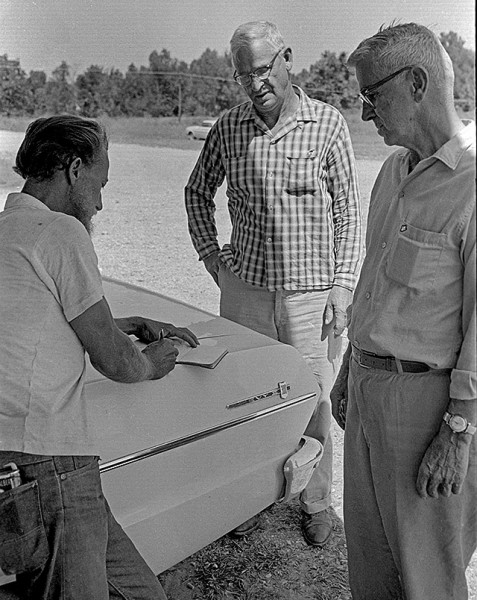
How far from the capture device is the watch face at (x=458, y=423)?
64.5 inches

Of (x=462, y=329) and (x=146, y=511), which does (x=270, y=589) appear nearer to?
(x=146, y=511)

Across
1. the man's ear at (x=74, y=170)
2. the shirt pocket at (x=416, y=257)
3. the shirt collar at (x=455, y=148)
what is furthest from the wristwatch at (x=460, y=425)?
the man's ear at (x=74, y=170)

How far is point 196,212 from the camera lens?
308cm

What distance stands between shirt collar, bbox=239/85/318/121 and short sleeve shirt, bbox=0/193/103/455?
1.45 meters

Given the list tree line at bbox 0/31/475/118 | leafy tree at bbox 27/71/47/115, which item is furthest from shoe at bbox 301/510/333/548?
leafy tree at bbox 27/71/47/115

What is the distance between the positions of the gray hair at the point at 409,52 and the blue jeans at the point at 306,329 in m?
1.23

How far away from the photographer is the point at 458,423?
164 centimetres

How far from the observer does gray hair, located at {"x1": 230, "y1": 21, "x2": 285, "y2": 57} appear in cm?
263

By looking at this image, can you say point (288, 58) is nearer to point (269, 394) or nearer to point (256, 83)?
point (256, 83)

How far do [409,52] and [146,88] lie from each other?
34.1 feet

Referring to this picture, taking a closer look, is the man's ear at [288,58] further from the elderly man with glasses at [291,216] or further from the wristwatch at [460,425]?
the wristwatch at [460,425]

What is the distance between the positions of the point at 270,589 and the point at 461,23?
1.92 meters

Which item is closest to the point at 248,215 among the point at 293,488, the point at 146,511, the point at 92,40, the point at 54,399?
the point at 293,488

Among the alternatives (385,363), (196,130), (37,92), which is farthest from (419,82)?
(196,130)
